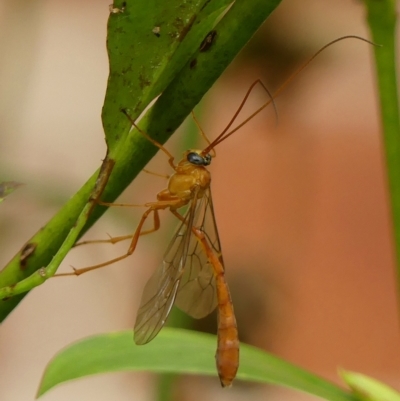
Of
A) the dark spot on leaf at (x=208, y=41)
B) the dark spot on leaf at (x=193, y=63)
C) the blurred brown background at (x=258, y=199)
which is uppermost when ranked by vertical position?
the dark spot on leaf at (x=208, y=41)

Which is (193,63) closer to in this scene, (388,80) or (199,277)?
(388,80)

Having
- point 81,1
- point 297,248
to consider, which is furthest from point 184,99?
point 81,1

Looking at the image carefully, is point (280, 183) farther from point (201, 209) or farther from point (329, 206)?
point (201, 209)

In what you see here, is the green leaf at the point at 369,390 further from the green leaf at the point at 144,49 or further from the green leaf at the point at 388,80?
the green leaf at the point at 144,49

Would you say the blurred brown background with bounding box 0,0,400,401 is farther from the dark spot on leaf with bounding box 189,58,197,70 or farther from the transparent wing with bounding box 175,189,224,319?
the dark spot on leaf with bounding box 189,58,197,70

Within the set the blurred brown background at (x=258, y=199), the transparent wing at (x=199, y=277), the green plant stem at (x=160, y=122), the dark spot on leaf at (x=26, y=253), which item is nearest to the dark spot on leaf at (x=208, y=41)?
the green plant stem at (x=160, y=122)

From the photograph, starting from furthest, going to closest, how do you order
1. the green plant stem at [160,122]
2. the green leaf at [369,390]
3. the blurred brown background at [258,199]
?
the blurred brown background at [258,199] → the green leaf at [369,390] → the green plant stem at [160,122]

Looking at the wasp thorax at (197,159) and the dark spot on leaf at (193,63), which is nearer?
the dark spot on leaf at (193,63)
